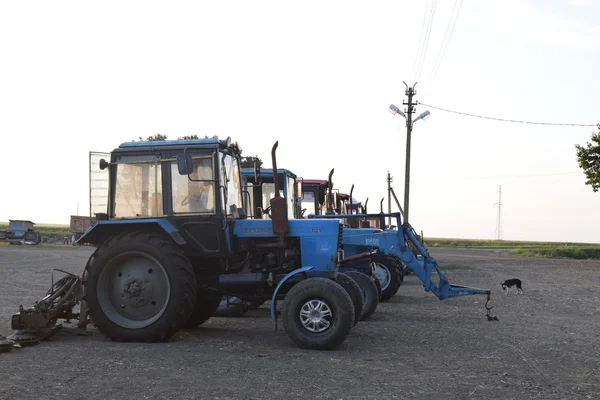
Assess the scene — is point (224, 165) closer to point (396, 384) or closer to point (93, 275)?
point (93, 275)

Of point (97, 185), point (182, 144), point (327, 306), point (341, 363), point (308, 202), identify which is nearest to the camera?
point (341, 363)

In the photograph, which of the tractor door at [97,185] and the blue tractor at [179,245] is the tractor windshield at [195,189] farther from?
the tractor door at [97,185]

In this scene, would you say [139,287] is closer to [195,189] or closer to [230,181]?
[195,189]

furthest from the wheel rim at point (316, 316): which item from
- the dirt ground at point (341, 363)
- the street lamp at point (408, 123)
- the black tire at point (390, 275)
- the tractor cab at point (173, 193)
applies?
the street lamp at point (408, 123)

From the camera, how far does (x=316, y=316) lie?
9.57 metres

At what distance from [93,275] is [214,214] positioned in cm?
193

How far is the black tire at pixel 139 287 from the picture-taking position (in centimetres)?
1005

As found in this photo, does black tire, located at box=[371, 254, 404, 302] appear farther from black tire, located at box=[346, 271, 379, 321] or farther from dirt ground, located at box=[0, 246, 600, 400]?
black tire, located at box=[346, 271, 379, 321]

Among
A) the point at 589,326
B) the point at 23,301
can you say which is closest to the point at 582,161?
the point at 589,326

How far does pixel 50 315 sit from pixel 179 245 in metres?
2.09

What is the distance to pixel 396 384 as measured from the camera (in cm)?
736

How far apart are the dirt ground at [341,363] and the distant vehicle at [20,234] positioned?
4188 centimetres

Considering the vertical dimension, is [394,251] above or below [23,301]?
above

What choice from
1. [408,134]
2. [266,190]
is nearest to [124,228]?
[266,190]
